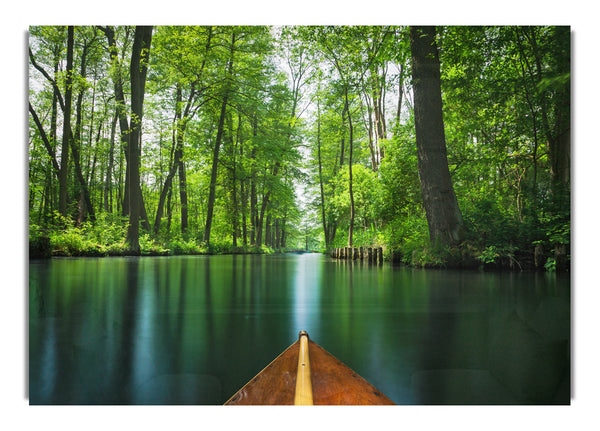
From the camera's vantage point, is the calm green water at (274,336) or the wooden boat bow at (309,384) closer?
the wooden boat bow at (309,384)

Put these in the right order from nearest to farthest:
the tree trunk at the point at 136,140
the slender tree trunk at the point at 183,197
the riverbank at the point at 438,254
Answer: the riverbank at the point at 438,254 < the tree trunk at the point at 136,140 < the slender tree trunk at the point at 183,197

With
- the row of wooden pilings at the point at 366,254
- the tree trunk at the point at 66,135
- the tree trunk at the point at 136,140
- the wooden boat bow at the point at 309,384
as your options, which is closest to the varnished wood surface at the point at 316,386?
the wooden boat bow at the point at 309,384

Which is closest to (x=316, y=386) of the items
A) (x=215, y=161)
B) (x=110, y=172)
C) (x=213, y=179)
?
(x=110, y=172)

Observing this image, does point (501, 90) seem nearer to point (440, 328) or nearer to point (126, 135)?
point (440, 328)

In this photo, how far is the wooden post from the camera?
0.73m

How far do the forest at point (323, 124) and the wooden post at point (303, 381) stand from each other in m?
1.48

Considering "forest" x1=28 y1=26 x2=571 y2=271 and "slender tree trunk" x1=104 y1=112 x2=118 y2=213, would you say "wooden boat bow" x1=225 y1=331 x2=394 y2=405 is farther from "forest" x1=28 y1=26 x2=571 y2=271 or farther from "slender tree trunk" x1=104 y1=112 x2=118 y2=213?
"slender tree trunk" x1=104 y1=112 x2=118 y2=213

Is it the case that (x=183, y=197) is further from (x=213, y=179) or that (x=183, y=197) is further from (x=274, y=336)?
(x=274, y=336)

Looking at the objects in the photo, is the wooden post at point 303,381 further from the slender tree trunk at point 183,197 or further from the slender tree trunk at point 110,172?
the slender tree trunk at point 183,197

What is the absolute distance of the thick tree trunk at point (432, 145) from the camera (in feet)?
6.92

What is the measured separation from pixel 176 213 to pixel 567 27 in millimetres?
2887

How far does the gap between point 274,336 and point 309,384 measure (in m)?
0.56

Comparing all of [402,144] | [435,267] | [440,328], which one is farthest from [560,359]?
[402,144]

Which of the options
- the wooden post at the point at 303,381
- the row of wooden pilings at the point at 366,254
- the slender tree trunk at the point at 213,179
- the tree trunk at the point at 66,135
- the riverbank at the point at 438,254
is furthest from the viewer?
the row of wooden pilings at the point at 366,254
